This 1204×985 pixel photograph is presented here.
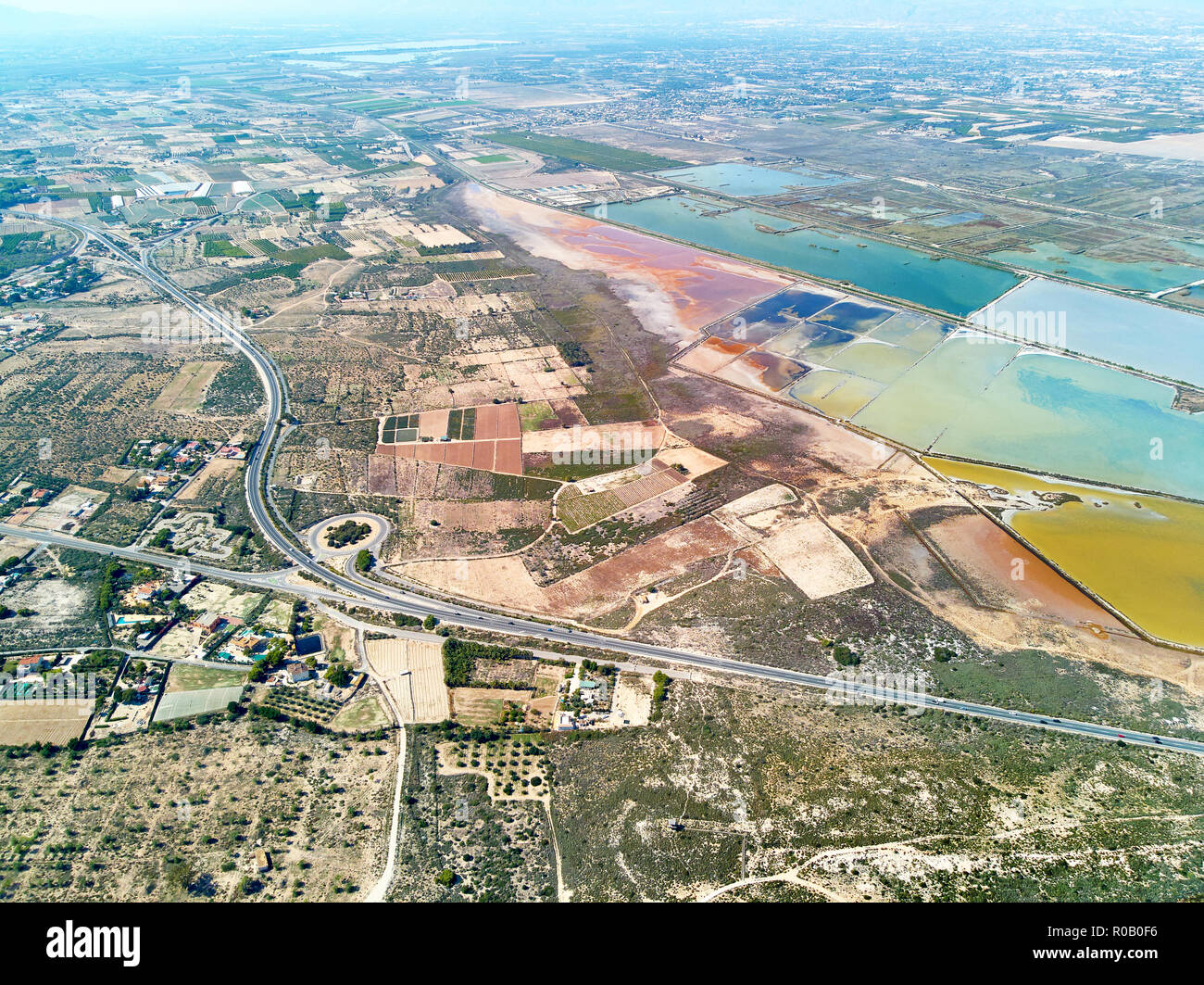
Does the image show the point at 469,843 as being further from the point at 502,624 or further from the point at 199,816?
the point at 502,624

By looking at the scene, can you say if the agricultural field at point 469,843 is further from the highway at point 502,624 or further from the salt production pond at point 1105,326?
the salt production pond at point 1105,326

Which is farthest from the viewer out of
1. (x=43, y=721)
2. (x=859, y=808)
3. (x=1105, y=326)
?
(x=1105, y=326)

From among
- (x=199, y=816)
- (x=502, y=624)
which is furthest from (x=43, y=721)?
(x=502, y=624)

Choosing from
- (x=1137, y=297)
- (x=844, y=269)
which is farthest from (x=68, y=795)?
(x=1137, y=297)

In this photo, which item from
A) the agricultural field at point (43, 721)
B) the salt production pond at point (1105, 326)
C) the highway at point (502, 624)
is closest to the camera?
the agricultural field at point (43, 721)

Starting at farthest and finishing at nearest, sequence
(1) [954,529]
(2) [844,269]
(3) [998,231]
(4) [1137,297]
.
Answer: (3) [998,231], (2) [844,269], (4) [1137,297], (1) [954,529]

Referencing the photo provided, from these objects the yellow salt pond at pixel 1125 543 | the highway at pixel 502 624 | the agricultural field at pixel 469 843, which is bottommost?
the agricultural field at pixel 469 843

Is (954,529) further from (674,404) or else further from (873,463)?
(674,404)

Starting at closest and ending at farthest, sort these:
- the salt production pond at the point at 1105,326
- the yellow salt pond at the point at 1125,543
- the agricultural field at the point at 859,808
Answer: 1. the agricultural field at the point at 859,808
2. the yellow salt pond at the point at 1125,543
3. the salt production pond at the point at 1105,326

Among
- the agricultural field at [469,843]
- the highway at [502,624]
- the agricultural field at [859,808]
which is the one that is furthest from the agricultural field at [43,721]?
the agricultural field at [859,808]
